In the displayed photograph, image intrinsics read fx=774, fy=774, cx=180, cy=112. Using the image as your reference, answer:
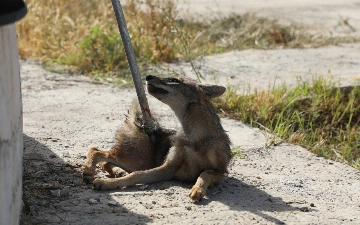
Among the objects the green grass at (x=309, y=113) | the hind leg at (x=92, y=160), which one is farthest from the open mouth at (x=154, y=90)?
the green grass at (x=309, y=113)

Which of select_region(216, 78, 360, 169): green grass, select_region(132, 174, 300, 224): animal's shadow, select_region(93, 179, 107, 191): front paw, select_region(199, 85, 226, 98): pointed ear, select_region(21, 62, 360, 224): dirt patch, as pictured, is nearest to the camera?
select_region(21, 62, 360, 224): dirt patch

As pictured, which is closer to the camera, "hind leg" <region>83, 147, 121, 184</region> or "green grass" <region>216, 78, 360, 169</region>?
"hind leg" <region>83, 147, 121, 184</region>

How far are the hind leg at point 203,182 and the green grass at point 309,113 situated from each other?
182 cm

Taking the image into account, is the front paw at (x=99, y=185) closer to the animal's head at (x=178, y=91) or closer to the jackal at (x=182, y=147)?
the jackal at (x=182, y=147)

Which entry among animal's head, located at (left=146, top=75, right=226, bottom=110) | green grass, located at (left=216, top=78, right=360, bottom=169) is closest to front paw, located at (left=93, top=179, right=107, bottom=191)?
animal's head, located at (left=146, top=75, right=226, bottom=110)

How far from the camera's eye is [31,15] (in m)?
11.2

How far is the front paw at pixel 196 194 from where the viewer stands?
550 centimetres

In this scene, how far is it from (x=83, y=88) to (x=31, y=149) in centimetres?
265

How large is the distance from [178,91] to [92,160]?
86cm

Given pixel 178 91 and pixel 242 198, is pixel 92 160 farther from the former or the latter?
pixel 242 198

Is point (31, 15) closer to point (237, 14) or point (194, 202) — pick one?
point (237, 14)

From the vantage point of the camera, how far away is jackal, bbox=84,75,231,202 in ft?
19.4

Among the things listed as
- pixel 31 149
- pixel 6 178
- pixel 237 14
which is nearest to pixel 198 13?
pixel 237 14

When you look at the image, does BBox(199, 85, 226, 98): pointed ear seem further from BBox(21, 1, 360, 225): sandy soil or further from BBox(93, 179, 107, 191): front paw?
BBox(93, 179, 107, 191): front paw
